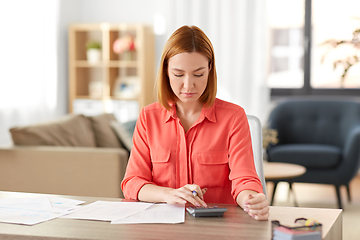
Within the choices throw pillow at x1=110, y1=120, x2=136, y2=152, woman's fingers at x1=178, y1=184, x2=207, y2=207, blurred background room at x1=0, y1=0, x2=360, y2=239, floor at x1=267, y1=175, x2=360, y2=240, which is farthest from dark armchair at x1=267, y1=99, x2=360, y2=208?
woman's fingers at x1=178, y1=184, x2=207, y2=207

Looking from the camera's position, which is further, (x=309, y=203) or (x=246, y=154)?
(x=309, y=203)

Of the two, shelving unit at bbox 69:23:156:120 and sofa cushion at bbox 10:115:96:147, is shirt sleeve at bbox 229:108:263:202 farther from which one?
shelving unit at bbox 69:23:156:120

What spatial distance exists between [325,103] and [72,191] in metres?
2.78

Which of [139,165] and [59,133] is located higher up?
[139,165]

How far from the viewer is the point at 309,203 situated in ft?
12.8

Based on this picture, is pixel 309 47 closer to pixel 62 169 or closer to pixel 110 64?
pixel 110 64

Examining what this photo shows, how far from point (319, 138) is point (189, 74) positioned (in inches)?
131

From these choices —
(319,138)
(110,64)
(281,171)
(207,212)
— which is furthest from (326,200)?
(207,212)

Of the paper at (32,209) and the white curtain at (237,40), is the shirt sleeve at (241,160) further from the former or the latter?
the white curtain at (237,40)

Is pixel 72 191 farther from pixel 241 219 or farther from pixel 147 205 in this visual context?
pixel 241 219

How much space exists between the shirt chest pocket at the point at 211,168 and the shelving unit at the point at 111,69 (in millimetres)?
3691

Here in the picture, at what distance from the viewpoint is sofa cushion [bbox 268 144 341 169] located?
3801 mm

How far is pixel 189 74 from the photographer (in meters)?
1.39

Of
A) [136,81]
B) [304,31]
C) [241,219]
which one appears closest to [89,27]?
[136,81]
